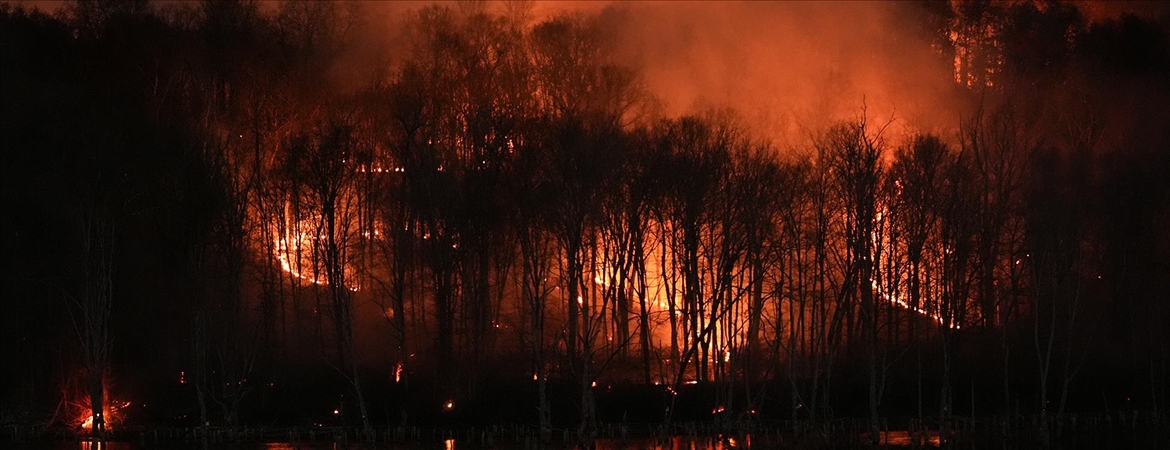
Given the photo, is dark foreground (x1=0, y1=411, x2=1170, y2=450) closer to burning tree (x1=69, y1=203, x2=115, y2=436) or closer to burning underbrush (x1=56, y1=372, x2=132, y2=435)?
burning underbrush (x1=56, y1=372, x2=132, y2=435)

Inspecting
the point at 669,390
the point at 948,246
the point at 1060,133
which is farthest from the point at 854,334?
the point at 1060,133

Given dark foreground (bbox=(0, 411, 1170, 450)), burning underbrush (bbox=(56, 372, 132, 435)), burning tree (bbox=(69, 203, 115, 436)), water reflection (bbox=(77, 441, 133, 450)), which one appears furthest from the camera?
burning underbrush (bbox=(56, 372, 132, 435))

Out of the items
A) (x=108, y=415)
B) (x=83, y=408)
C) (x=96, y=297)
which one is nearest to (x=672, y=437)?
(x=108, y=415)

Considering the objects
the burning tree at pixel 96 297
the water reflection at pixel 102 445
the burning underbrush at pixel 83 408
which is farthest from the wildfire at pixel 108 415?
the water reflection at pixel 102 445

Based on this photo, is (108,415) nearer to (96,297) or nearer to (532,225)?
(96,297)

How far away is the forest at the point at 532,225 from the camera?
43.9 meters

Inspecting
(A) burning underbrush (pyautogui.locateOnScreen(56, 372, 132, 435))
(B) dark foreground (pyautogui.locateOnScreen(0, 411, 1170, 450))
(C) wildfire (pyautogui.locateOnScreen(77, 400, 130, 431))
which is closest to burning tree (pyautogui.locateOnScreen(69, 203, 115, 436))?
(C) wildfire (pyautogui.locateOnScreen(77, 400, 130, 431))

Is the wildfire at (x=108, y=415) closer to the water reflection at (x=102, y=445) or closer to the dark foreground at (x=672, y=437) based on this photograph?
the dark foreground at (x=672, y=437)

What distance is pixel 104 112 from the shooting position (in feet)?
151

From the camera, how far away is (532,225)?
4497cm

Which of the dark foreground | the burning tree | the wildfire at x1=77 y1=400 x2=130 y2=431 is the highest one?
the burning tree

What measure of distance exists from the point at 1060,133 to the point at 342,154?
27.9m

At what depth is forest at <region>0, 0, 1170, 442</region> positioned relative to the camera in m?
43.9

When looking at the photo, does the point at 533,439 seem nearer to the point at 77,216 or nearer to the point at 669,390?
the point at 669,390
